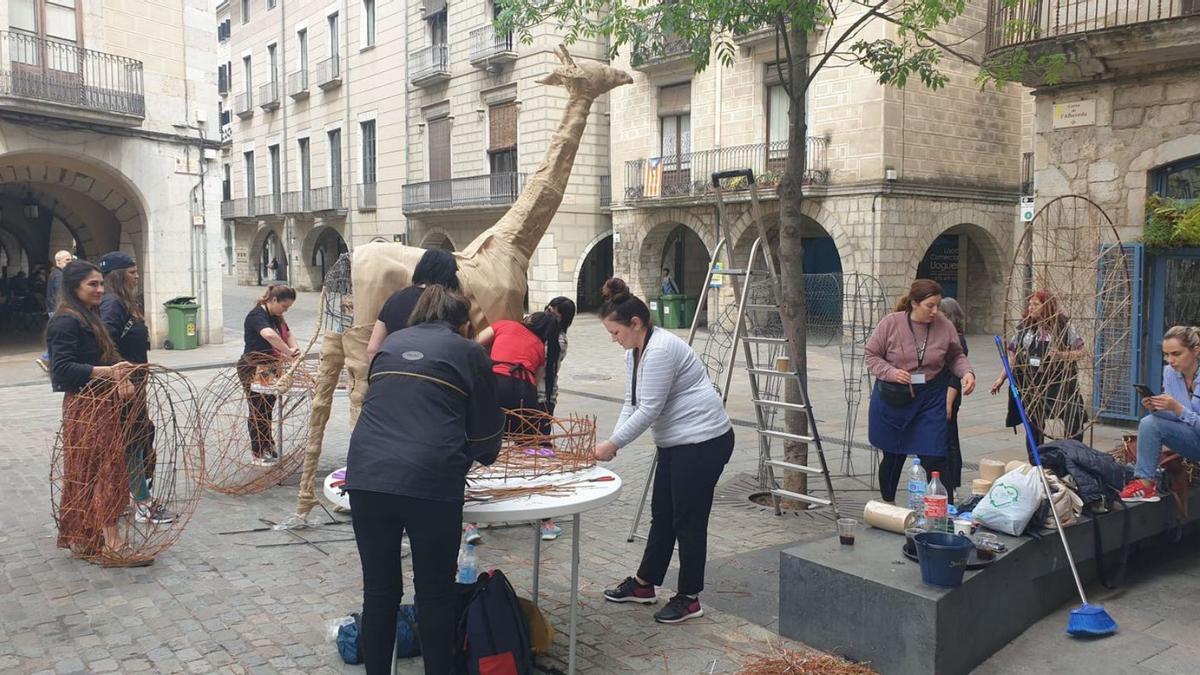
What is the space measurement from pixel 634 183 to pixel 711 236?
111 inches

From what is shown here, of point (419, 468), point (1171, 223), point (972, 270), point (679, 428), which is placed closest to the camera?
point (419, 468)

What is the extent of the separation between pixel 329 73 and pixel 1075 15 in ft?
89.2

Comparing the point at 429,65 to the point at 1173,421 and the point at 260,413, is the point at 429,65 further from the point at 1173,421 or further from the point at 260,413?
A: the point at 1173,421

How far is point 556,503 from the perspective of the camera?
12.4 feet

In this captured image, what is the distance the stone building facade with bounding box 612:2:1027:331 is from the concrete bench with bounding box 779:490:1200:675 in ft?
48.2

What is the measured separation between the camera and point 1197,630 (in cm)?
459

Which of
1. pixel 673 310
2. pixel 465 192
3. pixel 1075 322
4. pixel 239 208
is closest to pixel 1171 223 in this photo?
pixel 1075 322

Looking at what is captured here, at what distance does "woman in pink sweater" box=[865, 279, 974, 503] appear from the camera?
592 cm

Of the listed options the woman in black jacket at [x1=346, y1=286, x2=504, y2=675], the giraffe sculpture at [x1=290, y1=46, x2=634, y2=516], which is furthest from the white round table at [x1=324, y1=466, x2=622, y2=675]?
the giraffe sculpture at [x1=290, y1=46, x2=634, y2=516]

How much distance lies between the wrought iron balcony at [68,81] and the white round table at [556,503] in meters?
13.7

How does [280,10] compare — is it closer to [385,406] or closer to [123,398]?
[123,398]

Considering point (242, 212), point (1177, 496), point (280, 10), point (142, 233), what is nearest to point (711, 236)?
point (142, 233)

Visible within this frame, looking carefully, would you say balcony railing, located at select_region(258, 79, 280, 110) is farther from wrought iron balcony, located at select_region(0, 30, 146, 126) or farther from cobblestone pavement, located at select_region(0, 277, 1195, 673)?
cobblestone pavement, located at select_region(0, 277, 1195, 673)

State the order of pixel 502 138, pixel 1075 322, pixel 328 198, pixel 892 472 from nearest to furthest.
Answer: pixel 892 472 < pixel 1075 322 < pixel 502 138 < pixel 328 198
